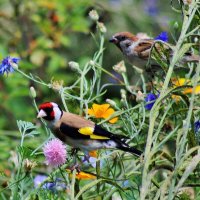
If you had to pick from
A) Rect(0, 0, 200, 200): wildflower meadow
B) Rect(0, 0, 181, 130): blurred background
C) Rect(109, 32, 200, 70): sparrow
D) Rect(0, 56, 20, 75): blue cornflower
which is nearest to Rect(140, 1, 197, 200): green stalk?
Rect(0, 0, 200, 200): wildflower meadow

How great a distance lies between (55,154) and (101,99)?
1.54 meters

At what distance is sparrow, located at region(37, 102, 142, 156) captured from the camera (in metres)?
1.70

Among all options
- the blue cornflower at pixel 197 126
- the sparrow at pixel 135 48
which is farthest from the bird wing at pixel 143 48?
the blue cornflower at pixel 197 126

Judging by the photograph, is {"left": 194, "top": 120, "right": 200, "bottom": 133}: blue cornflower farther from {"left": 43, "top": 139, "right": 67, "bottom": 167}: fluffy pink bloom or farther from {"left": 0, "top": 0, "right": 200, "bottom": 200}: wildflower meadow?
{"left": 43, "top": 139, "right": 67, "bottom": 167}: fluffy pink bloom

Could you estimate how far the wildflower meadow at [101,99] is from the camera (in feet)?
5.14

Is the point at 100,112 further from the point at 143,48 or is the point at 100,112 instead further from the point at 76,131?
the point at 143,48

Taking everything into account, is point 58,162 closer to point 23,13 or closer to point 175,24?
point 175,24

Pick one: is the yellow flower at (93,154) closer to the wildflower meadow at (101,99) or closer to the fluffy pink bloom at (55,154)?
the wildflower meadow at (101,99)

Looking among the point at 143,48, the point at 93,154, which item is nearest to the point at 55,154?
the point at 93,154

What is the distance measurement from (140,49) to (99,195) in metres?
0.93

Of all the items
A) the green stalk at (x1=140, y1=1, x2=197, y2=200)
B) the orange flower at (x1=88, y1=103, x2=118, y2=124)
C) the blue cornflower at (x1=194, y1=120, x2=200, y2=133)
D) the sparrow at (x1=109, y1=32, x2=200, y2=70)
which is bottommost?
the sparrow at (x1=109, y1=32, x2=200, y2=70)

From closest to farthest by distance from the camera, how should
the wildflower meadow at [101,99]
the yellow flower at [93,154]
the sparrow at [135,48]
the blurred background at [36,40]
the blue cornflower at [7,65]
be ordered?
the wildflower meadow at [101,99] → the yellow flower at [93,154] → the blue cornflower at [7,65] → the sparrow at [135,48] → the blurred background at [36,40]

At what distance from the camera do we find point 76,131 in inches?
68.2

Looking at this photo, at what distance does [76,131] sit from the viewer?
173 cm
